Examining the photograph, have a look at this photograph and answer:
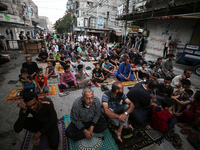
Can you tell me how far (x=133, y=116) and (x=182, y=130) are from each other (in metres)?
1.37

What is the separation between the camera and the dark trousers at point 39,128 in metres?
2.21

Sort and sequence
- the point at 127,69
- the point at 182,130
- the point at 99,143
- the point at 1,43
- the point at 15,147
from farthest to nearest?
the point at 1,43, the point at 127,69, the point at 182,130, the point at 99,143, the point at 15,147

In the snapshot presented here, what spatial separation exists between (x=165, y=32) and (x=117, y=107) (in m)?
13.3

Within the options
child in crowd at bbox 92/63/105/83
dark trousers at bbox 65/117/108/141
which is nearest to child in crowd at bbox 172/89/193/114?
dark trousers at bbox 65/117/108/141

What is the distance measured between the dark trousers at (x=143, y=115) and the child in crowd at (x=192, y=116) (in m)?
0.96

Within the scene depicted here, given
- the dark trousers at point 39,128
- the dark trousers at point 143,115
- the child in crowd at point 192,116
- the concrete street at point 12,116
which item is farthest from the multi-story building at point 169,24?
the dark trousers at point 39,128

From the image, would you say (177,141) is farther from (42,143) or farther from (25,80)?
(25,80)

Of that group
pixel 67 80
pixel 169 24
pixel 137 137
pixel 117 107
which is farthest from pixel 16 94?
pixel 169 24

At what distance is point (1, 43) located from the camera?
1158cm

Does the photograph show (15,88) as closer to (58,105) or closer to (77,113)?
(58,105)

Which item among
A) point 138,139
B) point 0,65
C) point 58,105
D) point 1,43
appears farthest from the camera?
point 1,43

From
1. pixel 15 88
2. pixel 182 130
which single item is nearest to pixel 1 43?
pixel 15 88

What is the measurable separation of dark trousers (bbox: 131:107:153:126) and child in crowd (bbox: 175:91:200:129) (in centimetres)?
96

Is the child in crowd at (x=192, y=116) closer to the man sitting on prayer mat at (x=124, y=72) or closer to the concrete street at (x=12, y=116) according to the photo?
the concrete street at (x=12, y=116)
